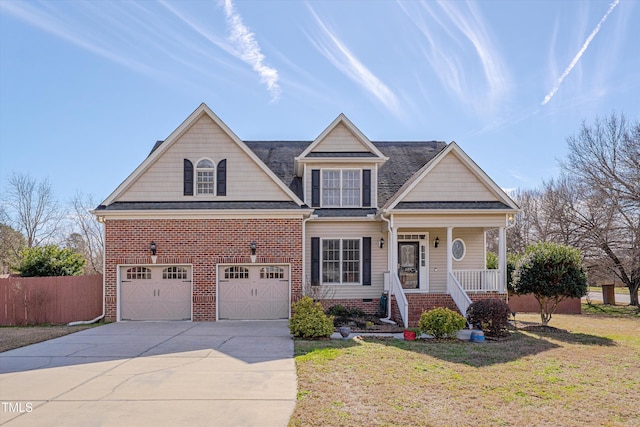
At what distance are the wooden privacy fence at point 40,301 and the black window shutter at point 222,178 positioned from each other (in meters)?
6.00

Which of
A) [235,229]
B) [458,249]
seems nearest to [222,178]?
[235,229]

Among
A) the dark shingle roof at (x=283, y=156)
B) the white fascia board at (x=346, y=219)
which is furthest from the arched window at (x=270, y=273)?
the dark shingle roof at (x=283, y=156)

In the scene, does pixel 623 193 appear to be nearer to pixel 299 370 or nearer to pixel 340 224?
pixel 340 224

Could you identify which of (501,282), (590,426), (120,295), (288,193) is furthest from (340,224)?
(590,426)

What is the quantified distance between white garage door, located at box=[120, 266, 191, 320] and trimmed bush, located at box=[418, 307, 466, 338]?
8.19 metres

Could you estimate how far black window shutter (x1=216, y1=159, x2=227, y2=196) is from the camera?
16.0 metres

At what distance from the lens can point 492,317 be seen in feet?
42.3

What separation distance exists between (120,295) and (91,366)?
23.3 ft

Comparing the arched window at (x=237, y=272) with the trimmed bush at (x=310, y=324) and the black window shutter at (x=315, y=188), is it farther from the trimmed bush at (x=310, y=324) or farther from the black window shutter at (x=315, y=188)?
the trimmed bush at (x=310, y=324)

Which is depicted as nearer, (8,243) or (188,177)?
(188,177)

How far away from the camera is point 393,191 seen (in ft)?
60.8

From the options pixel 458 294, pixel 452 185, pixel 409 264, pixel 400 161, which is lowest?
pixel 458 294

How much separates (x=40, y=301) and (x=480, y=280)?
15.4m

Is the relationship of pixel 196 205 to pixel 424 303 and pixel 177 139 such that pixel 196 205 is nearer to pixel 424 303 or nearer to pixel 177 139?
pixel 177 139
